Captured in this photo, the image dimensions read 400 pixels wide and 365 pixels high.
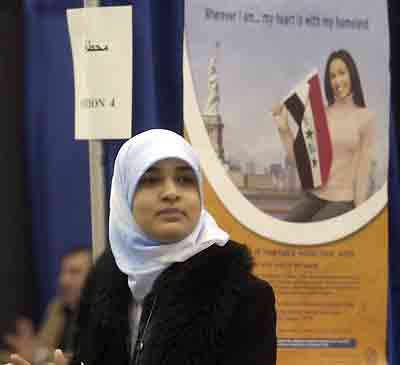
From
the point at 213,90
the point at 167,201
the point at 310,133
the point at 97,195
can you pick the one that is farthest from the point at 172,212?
the point at 310,133

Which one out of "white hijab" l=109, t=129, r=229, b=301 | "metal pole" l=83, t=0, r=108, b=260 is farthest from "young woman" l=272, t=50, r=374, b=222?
"white hijab" l=109, t=129, r=229, b=301

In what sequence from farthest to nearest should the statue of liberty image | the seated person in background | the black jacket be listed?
the statue of liberty image, the seated person in background, the black jacket

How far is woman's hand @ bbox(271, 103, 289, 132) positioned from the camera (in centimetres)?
197

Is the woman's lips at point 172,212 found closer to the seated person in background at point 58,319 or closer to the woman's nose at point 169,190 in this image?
the woman's nose at point 169,190

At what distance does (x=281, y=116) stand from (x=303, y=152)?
0.11m

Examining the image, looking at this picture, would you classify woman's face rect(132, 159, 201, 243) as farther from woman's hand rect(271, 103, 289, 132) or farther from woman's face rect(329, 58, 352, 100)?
woman's face rect(329, 58, 352, 100)

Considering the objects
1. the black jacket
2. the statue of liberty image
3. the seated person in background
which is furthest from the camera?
the statue of liberty image

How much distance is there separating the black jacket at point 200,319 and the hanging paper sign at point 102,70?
23.6 inches

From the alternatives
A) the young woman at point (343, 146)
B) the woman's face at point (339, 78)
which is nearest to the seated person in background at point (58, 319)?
the young woman at point (343, 146)

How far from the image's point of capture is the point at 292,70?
1975mm

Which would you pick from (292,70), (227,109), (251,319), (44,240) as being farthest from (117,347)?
(292,70)

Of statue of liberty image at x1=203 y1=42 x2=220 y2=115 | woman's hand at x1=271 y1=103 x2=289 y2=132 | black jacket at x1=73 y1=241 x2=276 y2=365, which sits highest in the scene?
statue of liberty image at x1=203 y1=42 x2=220 y2=115

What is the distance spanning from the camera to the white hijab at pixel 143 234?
4.11ft

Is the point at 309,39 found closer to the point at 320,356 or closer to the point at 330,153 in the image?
the point at 330,153
